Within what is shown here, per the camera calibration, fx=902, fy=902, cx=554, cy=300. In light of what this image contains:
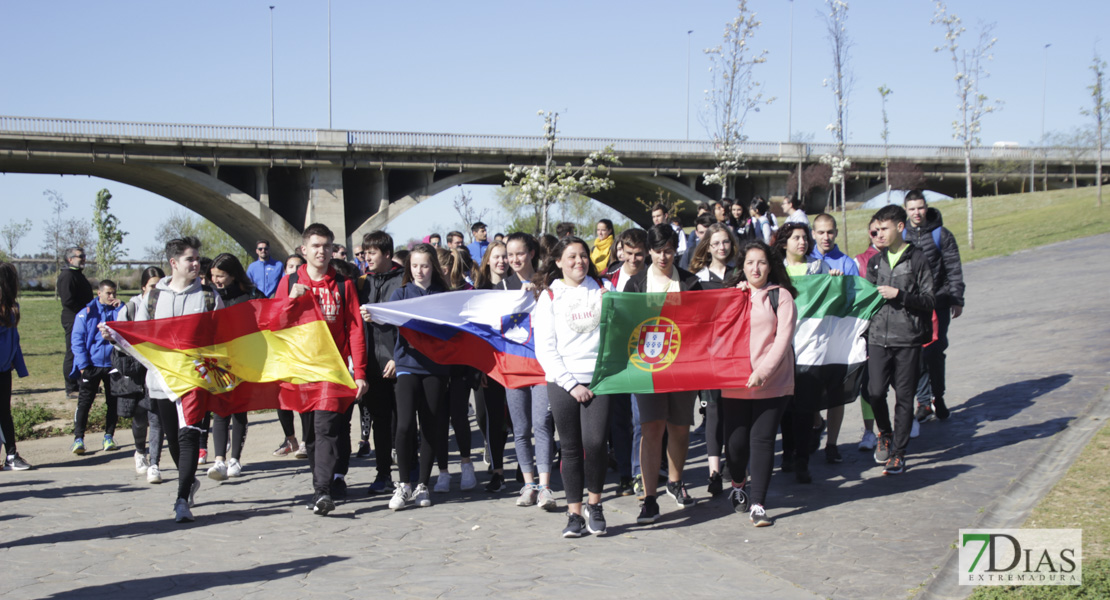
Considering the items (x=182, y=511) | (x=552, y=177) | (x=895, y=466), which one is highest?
(x=552, y=177)

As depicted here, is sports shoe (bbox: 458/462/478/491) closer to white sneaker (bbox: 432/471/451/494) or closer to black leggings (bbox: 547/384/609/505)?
white sneaker (bbox: 432/471/451/494)

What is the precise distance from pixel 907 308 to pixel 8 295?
880 cm

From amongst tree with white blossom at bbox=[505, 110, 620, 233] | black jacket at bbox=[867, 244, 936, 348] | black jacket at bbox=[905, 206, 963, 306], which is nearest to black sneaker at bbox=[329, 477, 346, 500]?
black jacket at bbox=[867, 244, 936, 348]

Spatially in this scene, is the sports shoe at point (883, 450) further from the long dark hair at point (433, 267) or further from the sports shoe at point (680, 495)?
the long dark hair at point (433, 267)

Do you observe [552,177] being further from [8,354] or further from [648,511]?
[648,511]

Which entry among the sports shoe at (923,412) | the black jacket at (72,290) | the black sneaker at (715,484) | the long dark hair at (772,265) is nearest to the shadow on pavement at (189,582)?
the black sneaker at (715,484)

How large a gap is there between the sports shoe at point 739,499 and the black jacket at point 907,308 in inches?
79.2

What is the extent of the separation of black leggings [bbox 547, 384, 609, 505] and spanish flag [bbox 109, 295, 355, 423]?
1.82 metres

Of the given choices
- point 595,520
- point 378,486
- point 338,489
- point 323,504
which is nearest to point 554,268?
point 595,520

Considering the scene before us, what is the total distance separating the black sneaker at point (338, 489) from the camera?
24.8 feet

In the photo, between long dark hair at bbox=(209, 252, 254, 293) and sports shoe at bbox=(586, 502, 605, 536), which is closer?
sports shoe at bbox=(586, 502, 605, 536)

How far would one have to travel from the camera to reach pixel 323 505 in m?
6.86

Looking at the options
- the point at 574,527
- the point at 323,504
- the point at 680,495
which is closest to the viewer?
the point at 574,527

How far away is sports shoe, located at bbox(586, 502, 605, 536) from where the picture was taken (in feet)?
20.3
